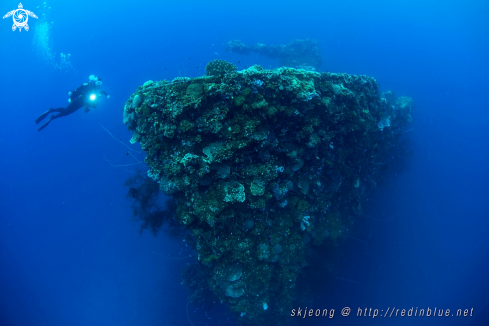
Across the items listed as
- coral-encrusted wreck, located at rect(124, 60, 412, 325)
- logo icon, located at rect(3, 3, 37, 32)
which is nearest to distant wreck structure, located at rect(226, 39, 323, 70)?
coral-encrusted wreck, located at rect(124, 60, 412, 325)

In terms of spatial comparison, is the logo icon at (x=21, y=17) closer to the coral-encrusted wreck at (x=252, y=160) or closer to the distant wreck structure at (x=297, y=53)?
the distant wreck structure at (x=297, y=53)

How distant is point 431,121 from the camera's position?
26094 mm

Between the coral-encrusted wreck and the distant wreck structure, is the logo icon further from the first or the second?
the coral-encrusted wreck

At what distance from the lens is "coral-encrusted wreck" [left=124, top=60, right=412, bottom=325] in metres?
6.92

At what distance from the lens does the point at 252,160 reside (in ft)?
24.8

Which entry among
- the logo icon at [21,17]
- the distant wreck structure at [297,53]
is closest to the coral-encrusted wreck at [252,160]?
the distant wreck structure at [297,53]

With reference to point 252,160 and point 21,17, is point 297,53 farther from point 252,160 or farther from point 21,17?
point 21,17

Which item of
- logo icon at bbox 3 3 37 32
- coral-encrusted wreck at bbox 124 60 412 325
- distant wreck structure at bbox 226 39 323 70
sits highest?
logo icon at bbox 3 3 37 32

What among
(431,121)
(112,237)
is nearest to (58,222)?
(112,237)

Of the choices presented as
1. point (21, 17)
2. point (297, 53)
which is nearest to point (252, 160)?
point (297, 53)

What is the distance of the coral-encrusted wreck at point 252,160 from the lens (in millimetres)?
6921

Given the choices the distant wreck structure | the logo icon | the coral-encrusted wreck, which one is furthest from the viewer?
the logo icon

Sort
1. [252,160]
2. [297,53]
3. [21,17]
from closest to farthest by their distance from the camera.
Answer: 1. [252,160]
2. [297,53]
3. [21,17]

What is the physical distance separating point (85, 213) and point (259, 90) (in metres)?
25.2
